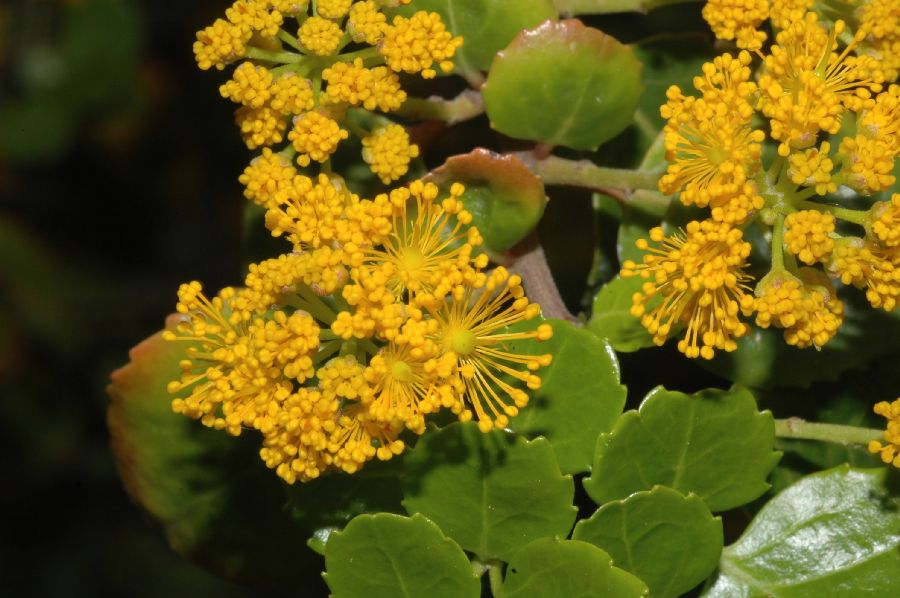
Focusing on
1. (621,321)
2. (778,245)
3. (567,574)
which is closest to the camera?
(567,574)

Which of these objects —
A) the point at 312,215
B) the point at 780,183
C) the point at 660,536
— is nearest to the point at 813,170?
the point at 780,183

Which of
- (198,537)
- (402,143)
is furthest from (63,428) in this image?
(402,143)

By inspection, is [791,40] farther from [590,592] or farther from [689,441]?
[590,592]

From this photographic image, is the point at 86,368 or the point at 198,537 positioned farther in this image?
the point at 86,368

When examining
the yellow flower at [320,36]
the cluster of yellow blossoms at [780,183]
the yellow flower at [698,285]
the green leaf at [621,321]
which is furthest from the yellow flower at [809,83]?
the yellow flower at [320,36]

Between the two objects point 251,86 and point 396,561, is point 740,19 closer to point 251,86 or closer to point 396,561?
point 251,86

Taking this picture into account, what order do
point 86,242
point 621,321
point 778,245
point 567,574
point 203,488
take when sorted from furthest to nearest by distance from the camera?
point 86,242 → point 203,488 → point 621,321 → point 778,245 → point 567,574

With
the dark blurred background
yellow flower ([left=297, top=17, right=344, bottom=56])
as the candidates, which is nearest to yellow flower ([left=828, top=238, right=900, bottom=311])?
yellow flower ([left=297, top=17, right=344, bottom=56])
